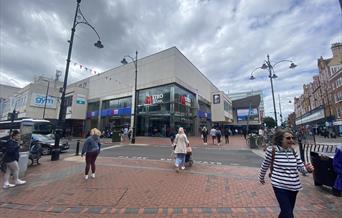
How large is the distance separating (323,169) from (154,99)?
26977mm

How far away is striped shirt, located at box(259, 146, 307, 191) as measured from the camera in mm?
2637

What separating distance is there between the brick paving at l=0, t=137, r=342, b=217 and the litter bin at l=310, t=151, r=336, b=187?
0.24 meters

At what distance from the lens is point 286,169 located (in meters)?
2.70

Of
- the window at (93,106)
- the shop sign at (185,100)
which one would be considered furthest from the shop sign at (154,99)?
the window at (93,106)

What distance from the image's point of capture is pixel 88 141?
645 centimetres

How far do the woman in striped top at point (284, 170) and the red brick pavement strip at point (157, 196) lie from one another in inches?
51.7

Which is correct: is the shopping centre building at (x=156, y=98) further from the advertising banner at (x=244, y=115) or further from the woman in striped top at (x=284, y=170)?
the woman in striped top at (x=284, y=170)

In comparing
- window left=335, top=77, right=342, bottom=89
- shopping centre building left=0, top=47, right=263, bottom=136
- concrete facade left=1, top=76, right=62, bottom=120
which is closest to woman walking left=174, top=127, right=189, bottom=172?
shopping centre building left=0, top=47, right=263, bottom=136

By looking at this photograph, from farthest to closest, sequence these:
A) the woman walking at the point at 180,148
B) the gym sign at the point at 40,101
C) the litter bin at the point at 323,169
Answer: the gym sign at the point at 40,101
the woman walking at the point at 180,148
the litter bin at the point at 323,169

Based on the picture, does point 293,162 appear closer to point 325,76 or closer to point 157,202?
point 157,202

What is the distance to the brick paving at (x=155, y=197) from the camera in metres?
3.88

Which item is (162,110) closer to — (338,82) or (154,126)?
(154,126)

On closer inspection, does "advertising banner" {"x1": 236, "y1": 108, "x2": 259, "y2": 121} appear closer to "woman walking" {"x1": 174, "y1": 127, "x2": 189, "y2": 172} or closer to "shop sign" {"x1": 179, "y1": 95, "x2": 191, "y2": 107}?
"shop sign" {"x1": 179, "y1": 95, "x2": 191, "y2": 107}

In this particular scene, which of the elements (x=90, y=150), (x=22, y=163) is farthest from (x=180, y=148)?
(x=22, y=163)
